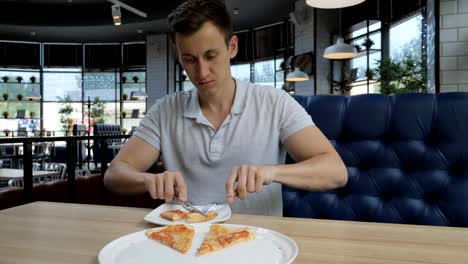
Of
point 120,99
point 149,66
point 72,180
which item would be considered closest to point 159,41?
point 149,66

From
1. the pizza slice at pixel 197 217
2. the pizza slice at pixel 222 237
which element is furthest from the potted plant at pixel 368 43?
the pizza slice at pixel 222 237

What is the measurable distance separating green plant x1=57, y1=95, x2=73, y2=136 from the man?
11723 mm

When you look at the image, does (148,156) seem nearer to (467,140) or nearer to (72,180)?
(467,140)

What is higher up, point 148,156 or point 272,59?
point 272,59

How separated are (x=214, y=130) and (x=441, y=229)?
804mm

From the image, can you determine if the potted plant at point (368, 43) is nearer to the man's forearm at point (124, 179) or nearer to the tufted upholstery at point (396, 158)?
the tufted upholstery at point (396, 158)

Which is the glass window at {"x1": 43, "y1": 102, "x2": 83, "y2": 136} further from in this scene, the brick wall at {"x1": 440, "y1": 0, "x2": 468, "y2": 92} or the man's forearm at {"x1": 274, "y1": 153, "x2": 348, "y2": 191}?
the man's forearm at {"x1": 274, "y1": 153, "x2": 348, "y2": 191}

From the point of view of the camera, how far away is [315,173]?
1.22 m

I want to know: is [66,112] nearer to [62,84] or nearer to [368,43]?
[62,84]

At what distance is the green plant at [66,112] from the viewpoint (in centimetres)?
1233

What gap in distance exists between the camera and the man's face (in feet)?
4.32

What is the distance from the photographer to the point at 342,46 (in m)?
5.68

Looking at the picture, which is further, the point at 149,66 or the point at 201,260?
the point at 149,66

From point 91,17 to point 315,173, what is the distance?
1038cm
